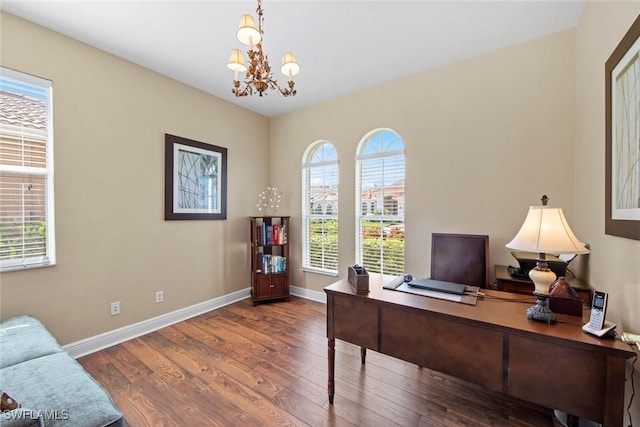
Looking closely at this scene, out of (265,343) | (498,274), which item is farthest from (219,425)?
(498,274)

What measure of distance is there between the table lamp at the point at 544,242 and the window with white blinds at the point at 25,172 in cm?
346

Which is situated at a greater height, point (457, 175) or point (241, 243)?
point (457, 175)

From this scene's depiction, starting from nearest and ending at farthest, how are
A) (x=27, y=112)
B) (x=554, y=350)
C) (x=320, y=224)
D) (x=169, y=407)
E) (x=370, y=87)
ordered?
1. (x=554, y=350)
2. (x=169, y=407)
3. (x=27, y=112)
4. (x=370, y=87)
5. (x=320, y=224)

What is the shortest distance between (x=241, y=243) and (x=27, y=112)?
2.47 meters

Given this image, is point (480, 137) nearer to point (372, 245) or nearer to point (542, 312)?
point (372, 245)

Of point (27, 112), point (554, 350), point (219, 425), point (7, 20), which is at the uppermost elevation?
point (7, 20)

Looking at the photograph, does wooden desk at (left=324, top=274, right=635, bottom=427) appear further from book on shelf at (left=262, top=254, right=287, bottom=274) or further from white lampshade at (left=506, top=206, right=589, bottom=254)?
book on shelf at (left=262, top=254, right=287, bottom=274)

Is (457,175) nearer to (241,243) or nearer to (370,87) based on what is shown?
(370,87)

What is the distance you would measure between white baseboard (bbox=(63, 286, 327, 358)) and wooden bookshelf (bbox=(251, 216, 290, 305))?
0.30 metres

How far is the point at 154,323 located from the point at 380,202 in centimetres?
294

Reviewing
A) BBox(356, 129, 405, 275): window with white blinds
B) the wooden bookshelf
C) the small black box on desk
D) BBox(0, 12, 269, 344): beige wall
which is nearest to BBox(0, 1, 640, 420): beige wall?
BBox(0, 12, 269, 344): beige wall

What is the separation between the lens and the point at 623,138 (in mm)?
1345

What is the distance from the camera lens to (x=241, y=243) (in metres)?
3.87

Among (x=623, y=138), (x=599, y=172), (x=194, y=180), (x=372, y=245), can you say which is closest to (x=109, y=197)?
(x=194, y=180)
